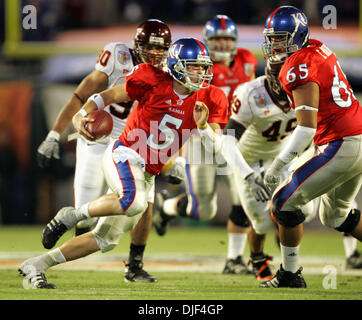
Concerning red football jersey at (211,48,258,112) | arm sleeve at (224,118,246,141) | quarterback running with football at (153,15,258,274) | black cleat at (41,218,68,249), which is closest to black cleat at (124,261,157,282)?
black cleat at (41,218,68,249)

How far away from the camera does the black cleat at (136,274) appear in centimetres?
468

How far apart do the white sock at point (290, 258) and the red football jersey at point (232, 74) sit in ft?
5.00

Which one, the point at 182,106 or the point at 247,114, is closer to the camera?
the point at 182,106

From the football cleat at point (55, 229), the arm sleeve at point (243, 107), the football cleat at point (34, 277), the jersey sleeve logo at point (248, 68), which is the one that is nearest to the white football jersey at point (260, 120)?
the arm sleeve at point (243, 107)

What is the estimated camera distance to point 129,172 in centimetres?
408

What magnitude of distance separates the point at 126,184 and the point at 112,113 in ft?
3.37

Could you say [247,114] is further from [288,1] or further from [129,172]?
[288,1]

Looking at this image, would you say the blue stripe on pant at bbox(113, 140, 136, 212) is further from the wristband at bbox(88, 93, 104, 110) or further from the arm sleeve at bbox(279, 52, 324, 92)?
the arm sleeve at bbox(279, 52, 324, 92)

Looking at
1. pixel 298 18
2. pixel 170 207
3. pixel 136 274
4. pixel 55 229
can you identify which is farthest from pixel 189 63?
pixel 170 207

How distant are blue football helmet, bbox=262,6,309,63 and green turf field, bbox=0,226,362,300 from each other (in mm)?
1334

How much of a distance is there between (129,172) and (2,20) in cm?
588

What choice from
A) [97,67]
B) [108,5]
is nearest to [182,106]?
[97,67]

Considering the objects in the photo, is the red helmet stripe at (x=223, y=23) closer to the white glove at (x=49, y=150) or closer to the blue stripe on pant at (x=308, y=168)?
the white glove at (x=49, y=150)

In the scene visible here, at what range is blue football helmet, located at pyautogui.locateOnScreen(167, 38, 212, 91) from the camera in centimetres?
418
